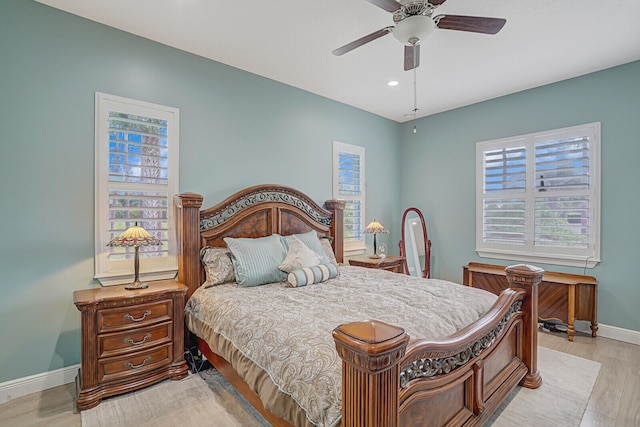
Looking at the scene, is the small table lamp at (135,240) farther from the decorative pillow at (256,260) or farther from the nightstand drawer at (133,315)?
the decorative pillow at (256,260)

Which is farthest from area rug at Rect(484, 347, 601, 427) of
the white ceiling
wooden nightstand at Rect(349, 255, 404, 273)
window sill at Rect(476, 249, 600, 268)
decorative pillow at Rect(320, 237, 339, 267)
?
the white ceiling

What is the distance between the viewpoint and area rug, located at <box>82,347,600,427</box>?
2.07m

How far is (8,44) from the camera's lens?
2.37 m

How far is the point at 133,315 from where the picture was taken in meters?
2.43

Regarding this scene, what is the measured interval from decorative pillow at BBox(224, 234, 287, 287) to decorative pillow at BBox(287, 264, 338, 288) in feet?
0.62

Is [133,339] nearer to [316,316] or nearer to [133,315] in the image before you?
[133,315]

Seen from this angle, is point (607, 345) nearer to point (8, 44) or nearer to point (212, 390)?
point (212, 390)

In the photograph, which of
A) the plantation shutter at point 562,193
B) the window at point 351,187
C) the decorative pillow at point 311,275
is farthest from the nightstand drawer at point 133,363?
the plantation shutter at point 562,193

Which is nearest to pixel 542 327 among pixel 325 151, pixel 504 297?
pixel 504 297

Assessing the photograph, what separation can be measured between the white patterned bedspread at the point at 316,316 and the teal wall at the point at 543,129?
7.21ft

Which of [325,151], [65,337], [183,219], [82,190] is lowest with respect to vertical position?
[65,337]

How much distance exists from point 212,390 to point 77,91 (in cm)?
267

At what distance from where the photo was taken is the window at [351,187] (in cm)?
460

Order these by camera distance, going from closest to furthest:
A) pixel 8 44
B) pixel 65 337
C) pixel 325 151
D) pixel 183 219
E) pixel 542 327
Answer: pixel 8 44, pixel 65 337, pixel 183 219, pixel 542 327, pixel 325 151
